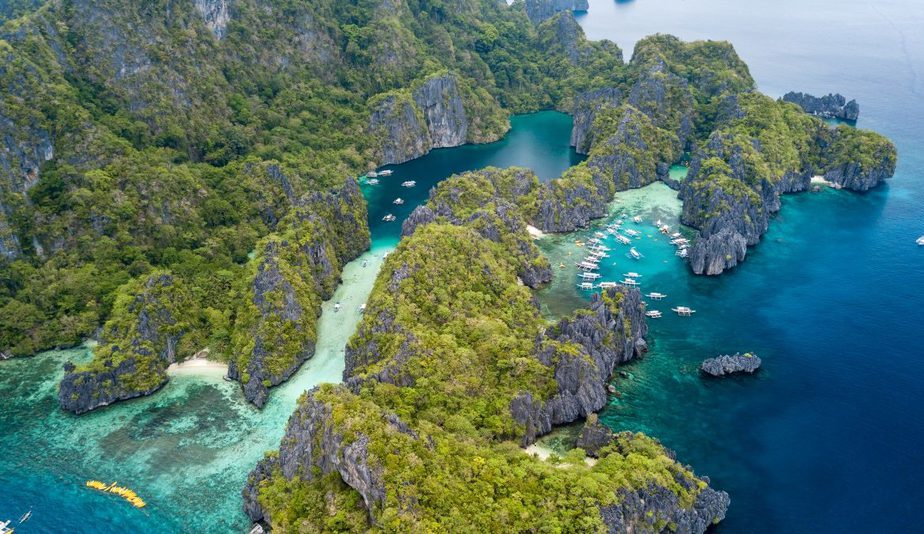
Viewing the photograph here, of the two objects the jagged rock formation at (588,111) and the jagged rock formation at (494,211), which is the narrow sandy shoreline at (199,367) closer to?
the jagged rock formation at (494,211)

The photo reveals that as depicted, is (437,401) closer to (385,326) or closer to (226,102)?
(385,326)

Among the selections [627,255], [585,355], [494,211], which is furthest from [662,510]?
[494,211]

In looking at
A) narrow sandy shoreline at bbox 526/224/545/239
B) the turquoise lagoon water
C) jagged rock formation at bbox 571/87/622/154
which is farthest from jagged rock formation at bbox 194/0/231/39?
jagged rock formation at bbox 571/87/622/154

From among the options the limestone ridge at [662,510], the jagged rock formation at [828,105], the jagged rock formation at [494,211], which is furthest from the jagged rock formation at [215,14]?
the jagged rock formation at [828,105]

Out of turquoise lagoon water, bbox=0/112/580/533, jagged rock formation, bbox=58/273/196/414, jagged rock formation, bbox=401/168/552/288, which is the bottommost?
turquoise lagoon water, bbox=0/112/580/533

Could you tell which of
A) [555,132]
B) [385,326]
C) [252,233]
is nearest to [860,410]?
[385,326]

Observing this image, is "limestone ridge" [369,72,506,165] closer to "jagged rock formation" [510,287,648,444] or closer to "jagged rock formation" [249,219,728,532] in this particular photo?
"jagged rock formation" [249,219,728,532]
